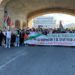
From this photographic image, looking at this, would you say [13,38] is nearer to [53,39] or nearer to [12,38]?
[12,38]

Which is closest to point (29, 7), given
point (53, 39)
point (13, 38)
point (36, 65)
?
point (13, 38)

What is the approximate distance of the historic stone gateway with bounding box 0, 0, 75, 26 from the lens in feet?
142

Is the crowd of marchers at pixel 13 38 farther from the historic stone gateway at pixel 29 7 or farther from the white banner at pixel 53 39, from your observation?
the historic stone gateway at pixel 29 7

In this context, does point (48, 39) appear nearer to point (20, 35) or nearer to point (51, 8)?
point (20, 35)

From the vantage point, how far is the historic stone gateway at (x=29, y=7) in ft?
142

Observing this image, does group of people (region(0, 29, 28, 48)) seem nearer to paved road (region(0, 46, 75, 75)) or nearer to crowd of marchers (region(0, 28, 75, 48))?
crowd of marchers (region(0, 28, 75, 48))

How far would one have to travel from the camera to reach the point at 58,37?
1259 inches

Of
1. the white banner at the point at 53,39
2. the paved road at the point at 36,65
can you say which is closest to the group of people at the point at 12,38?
the white banner at the point at 53,39

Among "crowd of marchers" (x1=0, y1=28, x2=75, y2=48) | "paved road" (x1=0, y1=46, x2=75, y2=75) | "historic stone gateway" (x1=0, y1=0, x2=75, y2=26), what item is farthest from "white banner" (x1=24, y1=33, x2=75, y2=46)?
"paved road" (x1=0, y1=46, x2=75, y2=75)

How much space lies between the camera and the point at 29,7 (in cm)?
5269

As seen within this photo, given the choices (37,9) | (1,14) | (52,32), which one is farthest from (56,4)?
(52,32)

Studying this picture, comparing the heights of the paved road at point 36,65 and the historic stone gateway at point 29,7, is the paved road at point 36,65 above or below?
below

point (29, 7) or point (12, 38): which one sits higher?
point (29, 7)

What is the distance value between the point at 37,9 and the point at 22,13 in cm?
382
